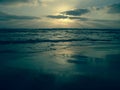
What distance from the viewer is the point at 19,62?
13.4 metres

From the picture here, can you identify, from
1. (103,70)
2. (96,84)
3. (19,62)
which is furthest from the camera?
(19,62)

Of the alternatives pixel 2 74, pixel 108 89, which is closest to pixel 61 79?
pixel 108 89

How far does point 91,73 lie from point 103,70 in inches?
38.1

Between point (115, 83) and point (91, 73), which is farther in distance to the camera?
point (91, 73)

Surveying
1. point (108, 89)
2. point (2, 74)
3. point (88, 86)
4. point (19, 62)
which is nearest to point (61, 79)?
point (88, 86)

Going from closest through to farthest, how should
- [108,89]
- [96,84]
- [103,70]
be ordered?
[108,89], [96,84], [103,70]

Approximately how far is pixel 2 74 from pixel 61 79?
2870 mm

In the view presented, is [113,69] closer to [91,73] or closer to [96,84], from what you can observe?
[91,73]

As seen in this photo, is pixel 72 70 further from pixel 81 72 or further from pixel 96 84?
pixel 96 84

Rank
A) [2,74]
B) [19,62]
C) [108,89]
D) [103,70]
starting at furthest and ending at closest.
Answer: [19,62]
[103,70]
[2,74]
[108,89]

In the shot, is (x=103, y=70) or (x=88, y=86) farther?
(x=103, y=70)

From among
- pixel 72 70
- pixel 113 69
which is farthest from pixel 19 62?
pixel 113 69

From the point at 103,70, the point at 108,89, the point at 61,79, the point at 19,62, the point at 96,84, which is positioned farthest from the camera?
the point at 19,62

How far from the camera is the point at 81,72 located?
432 inches
